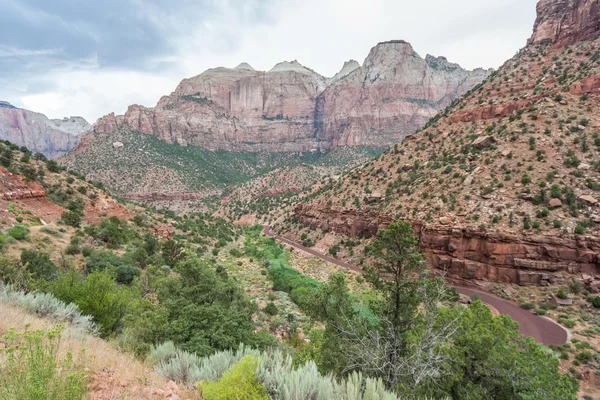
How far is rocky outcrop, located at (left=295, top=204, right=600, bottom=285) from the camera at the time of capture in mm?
19719

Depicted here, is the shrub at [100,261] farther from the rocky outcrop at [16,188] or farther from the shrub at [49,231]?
the rocky outcrop at [16,188]

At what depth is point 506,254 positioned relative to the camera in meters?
21.8

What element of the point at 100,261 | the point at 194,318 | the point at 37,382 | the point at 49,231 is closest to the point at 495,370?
the point at 194,318

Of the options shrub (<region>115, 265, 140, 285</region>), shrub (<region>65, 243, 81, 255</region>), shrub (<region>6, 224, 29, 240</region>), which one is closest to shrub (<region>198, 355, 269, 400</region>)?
shrub (<region>115, 265, 140, 285</region>)

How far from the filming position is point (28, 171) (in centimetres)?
2289

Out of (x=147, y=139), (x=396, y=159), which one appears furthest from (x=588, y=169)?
(x=147, y=139)

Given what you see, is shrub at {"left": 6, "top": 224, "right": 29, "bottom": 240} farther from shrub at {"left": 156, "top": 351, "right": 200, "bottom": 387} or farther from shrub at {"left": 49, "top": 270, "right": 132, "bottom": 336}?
shrub at {"left": 156, "top": 351, "right": 200, "bottom": 387}

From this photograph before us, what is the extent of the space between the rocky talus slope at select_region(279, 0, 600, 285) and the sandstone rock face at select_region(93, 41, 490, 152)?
80.4 meters

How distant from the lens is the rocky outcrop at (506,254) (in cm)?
1972

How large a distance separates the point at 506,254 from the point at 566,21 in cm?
4199

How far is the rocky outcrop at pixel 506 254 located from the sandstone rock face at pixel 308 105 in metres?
101

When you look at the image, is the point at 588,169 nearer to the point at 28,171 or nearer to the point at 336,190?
the point at 336,190

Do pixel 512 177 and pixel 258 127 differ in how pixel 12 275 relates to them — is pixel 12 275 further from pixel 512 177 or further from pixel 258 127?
pixel 258 127

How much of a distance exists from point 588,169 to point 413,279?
2687cm
